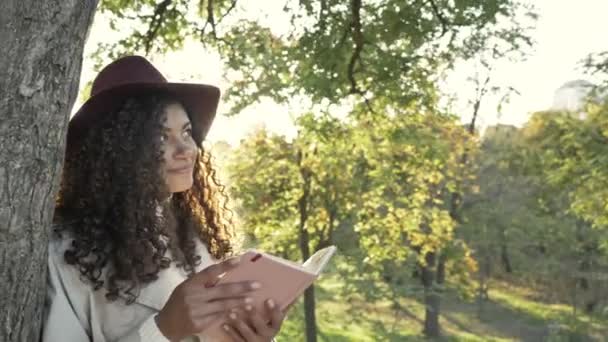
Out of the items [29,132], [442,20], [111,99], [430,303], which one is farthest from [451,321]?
[29,132]

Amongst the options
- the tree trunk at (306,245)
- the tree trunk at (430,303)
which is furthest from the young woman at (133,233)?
the tree trunk at (430,303)

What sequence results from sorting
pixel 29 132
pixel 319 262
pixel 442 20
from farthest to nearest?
1. pixel 442 20
2. pixel 319 262
3. pixel 29 132

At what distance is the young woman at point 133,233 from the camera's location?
170cm

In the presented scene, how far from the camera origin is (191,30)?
7492 mm

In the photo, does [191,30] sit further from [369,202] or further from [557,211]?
[557,211]

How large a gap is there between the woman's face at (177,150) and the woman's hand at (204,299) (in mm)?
393

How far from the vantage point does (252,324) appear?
1.73 metres

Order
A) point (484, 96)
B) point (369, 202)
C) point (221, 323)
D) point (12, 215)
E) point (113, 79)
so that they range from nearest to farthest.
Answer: point (12, 215)
point (221, 323)
point (113, 79)
point (369, 202)
point (484, 96)

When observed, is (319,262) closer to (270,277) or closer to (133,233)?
(270,277)

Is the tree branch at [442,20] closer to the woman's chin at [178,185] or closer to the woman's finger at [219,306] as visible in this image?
the woman's chin at [178,185]

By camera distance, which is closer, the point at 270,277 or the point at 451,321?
the point at 270,277

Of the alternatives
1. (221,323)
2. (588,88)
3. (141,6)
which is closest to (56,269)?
(221,323)

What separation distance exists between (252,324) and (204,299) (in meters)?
0.14

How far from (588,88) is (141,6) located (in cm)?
667
